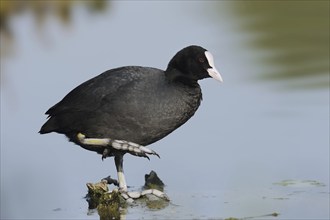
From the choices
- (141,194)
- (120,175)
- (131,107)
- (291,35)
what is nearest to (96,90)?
(131,107)

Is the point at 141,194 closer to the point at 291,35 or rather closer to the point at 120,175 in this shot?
the point at 120,175

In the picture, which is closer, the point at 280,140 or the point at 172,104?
the point at 172,104

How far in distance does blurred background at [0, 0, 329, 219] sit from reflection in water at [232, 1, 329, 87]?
19mm

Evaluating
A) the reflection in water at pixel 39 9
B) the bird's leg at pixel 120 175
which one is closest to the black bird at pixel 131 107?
the bird's leg at pixel 120 175

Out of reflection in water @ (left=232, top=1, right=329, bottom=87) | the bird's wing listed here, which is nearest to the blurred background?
reflection in water @ (left=232, top=1, right=329, bottom=87)

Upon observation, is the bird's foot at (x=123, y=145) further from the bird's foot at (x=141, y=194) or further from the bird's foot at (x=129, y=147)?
the bird's foot at (x=141, y=194)

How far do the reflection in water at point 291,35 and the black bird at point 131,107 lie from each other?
126 inches

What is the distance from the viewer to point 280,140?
316 inches

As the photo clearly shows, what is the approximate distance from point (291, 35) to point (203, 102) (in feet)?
11.9

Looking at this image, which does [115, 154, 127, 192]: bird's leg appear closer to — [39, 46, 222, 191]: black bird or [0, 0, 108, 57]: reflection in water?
[39, 46, 222, 191]: black bird

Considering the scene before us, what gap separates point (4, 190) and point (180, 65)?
145 cm

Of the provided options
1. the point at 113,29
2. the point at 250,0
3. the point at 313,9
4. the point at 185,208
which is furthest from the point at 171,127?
the point at 250,0

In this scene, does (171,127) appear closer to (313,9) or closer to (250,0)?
(313,9)

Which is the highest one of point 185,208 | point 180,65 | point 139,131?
point 180,65
